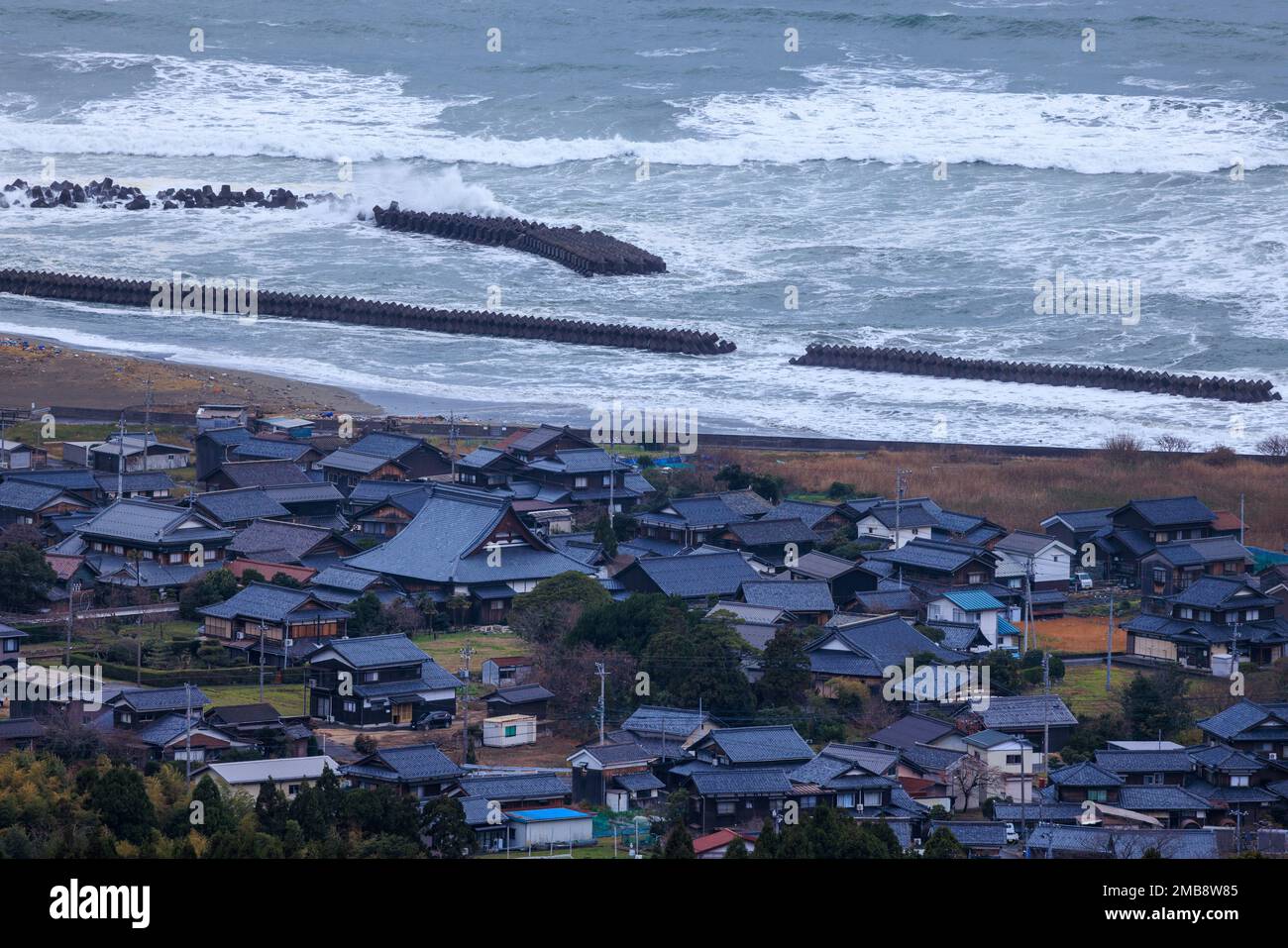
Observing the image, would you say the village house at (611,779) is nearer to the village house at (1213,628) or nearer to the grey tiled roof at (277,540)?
the village house at (1213,628)

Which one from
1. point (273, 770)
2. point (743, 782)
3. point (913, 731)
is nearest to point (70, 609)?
point (273, 770)

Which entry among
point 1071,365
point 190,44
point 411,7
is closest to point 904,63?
point 411,7

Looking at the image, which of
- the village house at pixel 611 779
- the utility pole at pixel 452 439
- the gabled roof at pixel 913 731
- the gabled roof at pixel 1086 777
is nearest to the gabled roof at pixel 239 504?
the utility pole at pixel 452 439

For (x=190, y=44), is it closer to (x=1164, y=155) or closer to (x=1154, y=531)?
(x=1164, y=155)

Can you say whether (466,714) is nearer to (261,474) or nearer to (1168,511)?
(261,474)

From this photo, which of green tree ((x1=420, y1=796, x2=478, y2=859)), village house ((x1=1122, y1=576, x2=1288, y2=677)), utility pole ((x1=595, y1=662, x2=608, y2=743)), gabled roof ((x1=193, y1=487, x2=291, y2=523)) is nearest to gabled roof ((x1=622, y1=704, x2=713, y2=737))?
utility pole ((x1=595, y1=662, x2=608, y2=743))

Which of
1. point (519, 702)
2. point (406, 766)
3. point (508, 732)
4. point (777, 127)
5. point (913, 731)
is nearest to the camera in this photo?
point (406, 766)
